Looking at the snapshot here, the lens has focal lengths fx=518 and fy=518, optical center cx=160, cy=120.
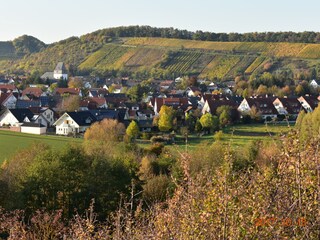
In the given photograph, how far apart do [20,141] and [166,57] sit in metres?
61.7

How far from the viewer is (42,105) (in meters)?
44.4

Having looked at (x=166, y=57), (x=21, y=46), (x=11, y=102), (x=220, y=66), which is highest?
(x=21, y=46)

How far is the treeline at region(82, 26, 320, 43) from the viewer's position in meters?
92.2

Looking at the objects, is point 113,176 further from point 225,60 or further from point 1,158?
point 225,60

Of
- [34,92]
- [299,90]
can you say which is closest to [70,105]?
[34,92]

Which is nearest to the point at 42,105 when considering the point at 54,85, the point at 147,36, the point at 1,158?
the point at 54,85

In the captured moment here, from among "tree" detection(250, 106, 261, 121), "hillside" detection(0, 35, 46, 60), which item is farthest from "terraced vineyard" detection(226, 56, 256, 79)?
"hillside" detection(0, 35, 46, 60)

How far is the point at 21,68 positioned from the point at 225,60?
3722 centimetres

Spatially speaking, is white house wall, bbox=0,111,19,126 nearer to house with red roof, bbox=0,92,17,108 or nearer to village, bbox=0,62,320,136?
village, bbox=0,62,320,136

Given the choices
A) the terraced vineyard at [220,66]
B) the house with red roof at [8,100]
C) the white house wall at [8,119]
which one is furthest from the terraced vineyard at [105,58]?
the white house wall at [8,119]

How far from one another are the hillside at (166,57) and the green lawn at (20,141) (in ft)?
144

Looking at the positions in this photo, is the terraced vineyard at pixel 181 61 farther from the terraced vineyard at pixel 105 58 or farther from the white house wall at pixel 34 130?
the white house wall at pixel 34 130

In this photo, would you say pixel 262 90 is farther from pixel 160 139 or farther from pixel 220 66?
pixel 220 66

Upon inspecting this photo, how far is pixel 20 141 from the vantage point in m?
30.0
